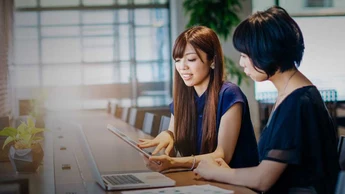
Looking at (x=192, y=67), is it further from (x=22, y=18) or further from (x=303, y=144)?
(x=22, y=18)

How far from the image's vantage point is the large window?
27.3 feet

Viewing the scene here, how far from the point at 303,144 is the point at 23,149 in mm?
937

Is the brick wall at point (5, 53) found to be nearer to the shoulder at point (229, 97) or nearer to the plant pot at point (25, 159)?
the plant pot at point (25, 159)

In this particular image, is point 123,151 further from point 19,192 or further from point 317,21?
point 317,21

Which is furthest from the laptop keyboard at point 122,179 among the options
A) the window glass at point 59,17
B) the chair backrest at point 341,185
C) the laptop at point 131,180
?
the window glass at point 59,17

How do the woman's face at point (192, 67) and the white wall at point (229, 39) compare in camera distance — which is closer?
the woman's face at point (192, 67)

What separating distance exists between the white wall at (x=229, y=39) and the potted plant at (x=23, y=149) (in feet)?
19.1

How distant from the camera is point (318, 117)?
5.34 feet

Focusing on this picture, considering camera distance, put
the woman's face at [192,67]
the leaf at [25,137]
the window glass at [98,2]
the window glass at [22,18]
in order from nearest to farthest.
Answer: the leaf at [25,137]
the woman's face at [192,67]
the window glass at [22,18]
the window glass at [98,2]

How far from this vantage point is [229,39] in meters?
8.07

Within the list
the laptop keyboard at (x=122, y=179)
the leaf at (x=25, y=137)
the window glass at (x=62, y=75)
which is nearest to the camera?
the laptop keyboard at (x=122, y=179)

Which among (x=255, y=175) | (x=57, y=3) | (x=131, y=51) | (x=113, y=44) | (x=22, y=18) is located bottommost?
(x=255, y=175)

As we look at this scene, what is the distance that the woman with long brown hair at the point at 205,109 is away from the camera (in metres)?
2.10

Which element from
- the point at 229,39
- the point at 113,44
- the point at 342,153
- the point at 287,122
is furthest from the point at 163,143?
the point at 113,44
